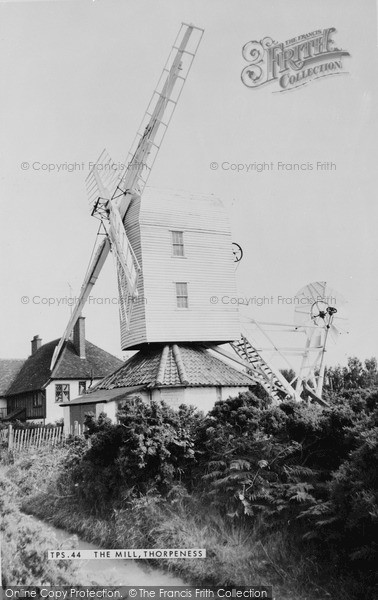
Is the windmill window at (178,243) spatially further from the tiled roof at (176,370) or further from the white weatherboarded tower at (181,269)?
the tiled roof at (176,370)

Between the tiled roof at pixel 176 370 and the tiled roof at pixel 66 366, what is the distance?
32.1 feet

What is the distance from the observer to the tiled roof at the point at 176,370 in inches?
587

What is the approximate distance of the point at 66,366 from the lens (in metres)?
27.3

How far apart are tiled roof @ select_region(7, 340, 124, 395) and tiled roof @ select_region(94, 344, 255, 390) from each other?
979 centimetres

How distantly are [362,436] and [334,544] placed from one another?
49.9 inches

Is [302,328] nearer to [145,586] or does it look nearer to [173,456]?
[173,456]

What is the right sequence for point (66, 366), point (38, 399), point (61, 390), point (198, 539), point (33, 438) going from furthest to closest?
point (38, 399)
point (61, 390)
point (66, 366)
point (33, 438)
point (198, 539)

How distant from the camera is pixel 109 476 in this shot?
32.1ft

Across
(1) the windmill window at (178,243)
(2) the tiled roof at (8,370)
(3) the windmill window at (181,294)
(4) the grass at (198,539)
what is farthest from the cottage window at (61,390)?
(4) the grass at (198,539)

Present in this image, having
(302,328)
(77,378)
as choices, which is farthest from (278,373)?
(77,378)

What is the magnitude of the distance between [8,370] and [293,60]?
89.2 ft

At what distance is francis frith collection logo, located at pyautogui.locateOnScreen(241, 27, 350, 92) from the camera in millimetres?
9141

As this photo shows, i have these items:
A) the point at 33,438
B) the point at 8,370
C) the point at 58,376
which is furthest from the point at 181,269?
the point at 8,370

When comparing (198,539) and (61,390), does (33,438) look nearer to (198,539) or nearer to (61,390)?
(198,539)
